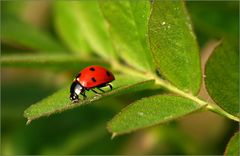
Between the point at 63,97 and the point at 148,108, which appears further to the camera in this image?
the point at 63,97

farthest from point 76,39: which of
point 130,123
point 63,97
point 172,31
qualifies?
point 130,123

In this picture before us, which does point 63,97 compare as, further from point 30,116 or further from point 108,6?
point 108,6

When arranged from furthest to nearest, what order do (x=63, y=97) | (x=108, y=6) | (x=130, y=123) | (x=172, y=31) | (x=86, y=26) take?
1. (x=86, y=26)
2. (x=108, y=6)
3. (x=63, y=97)
4. (x=172, y=31)
5. (x=130, y=123)

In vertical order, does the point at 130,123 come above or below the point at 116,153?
above

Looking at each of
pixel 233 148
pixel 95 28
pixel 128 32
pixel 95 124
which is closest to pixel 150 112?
pixel 233 148

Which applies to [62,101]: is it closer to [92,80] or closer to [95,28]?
[92,80]

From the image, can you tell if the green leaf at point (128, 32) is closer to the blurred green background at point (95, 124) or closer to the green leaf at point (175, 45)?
the green leaf at point (175, 45)
